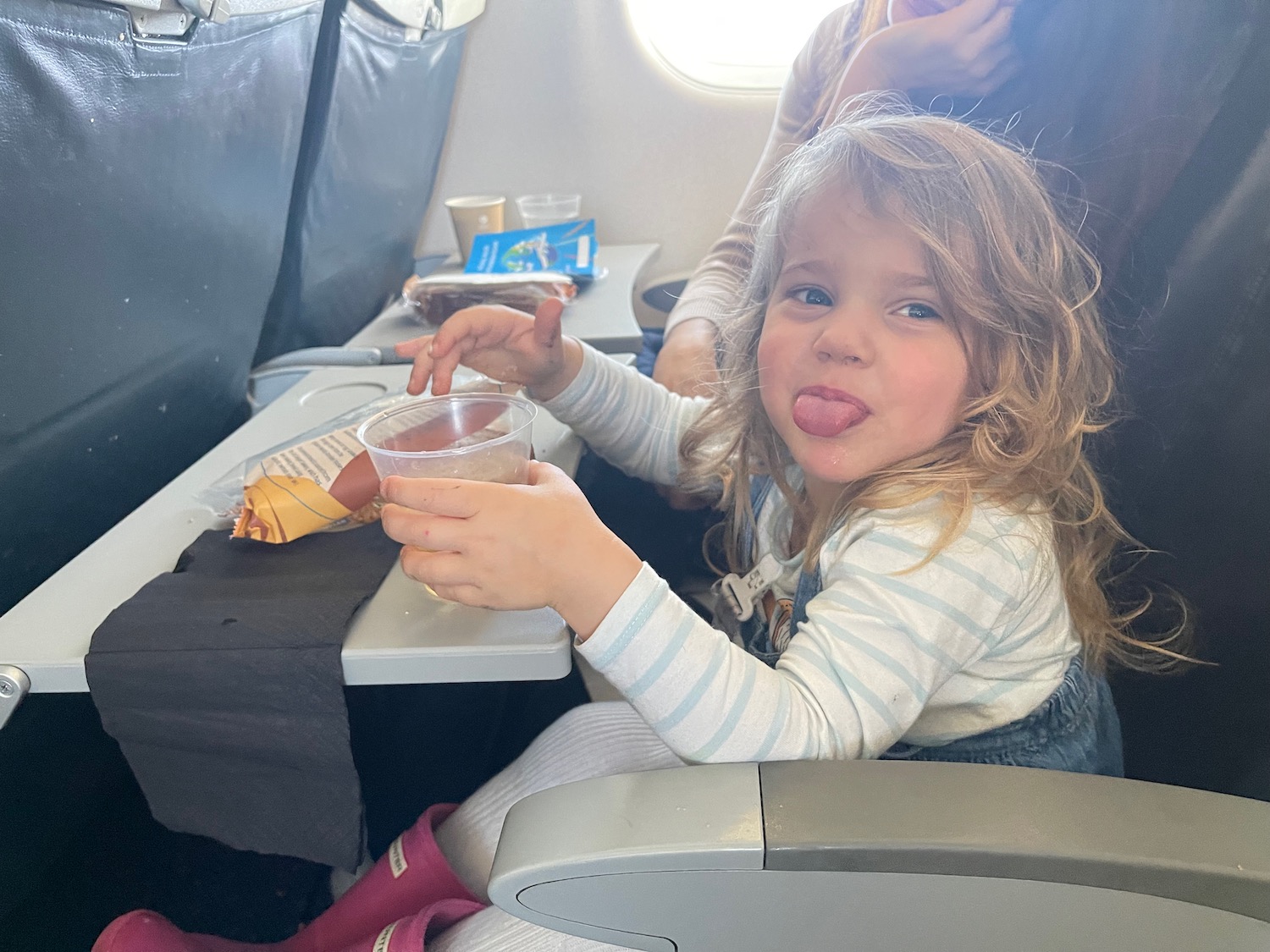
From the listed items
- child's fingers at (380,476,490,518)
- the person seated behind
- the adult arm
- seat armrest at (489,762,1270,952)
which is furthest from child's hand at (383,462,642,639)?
the adult arm

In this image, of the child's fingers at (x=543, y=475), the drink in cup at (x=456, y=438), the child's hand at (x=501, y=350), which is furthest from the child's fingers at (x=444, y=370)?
the child's fingers at (x=543, y=475)

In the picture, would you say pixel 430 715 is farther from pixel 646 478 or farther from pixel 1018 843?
pixel 1018 843

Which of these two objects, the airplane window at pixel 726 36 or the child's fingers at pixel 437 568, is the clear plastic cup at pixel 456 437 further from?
the airplane window at pixel 726 36

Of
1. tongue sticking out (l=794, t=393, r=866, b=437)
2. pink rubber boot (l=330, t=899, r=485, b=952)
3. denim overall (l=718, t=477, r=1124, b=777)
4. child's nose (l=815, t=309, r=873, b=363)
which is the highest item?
child's nose (l=815, t=309, r=873, b=363)

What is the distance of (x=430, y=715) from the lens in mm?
1197

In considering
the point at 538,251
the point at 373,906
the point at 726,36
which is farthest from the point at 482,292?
the point at 726,36

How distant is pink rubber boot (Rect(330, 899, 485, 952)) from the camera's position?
2.22 ft

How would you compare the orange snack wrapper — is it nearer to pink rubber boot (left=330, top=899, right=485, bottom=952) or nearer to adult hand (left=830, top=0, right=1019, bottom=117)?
pink rubber boot (left=330, top=899, right=485, bottom=952)

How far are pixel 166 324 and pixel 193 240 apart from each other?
3.9 inches

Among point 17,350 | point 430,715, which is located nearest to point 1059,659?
point 430,715

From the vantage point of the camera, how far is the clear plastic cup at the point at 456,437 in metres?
0.62

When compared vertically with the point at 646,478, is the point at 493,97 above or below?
above

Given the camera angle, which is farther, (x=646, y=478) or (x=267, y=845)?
(x=646, y=478)

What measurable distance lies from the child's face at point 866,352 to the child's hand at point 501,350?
1.01 feet
